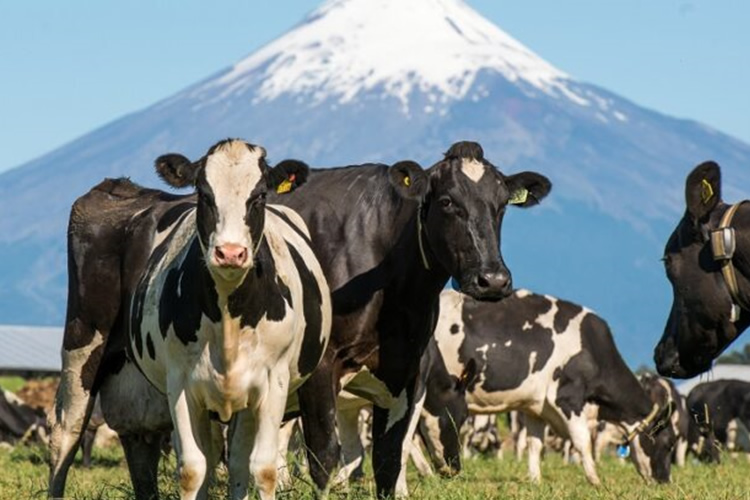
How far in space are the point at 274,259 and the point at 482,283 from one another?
1.45 metres

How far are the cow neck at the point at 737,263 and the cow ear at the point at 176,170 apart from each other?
3284 mm

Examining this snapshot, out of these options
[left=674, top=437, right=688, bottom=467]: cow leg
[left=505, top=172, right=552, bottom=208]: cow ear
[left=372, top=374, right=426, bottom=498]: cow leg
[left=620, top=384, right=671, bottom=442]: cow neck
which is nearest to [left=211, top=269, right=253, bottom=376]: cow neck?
[left=372, top=374, right=426, bottom=498]: cow leg

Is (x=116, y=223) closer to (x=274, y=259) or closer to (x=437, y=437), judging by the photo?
(x=274, y=259)

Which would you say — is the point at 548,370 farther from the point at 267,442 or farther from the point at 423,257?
the point at 267,442

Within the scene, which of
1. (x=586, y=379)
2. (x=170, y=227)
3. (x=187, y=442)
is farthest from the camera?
(x=586, y=379)

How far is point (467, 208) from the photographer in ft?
36.5

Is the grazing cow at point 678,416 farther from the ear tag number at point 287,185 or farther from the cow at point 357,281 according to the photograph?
the ear tag number at point 287,185

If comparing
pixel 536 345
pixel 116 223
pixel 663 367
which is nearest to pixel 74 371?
Answer: pixel 116 223

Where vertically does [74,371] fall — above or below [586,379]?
above

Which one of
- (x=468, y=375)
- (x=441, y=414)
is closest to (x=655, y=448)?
(x=468, y=375)

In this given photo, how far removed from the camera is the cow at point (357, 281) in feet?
36.4

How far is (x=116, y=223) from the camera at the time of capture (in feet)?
39.4

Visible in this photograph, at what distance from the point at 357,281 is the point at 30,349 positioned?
79041 mm

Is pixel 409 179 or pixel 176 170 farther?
pixel 409 179
